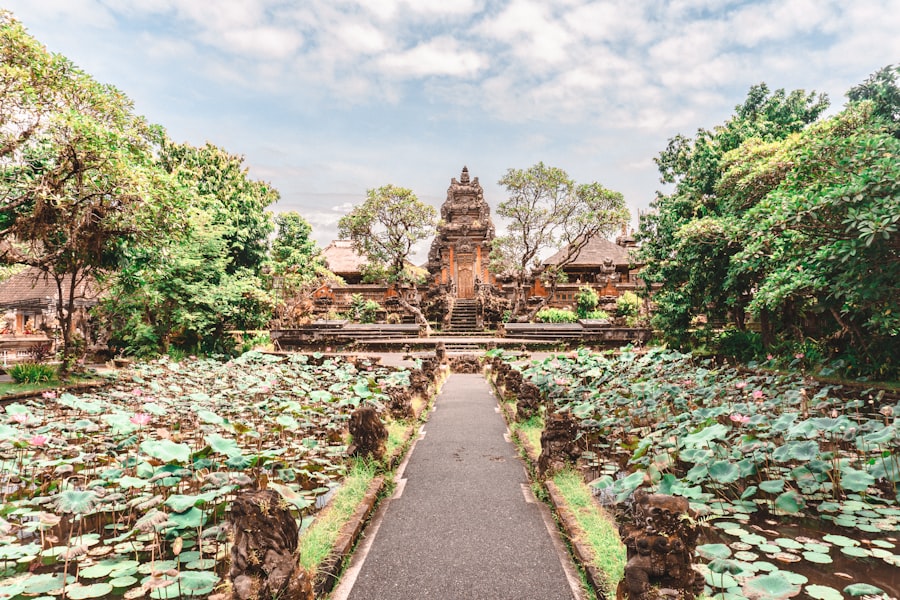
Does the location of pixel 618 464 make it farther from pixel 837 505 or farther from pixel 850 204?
pixel 850 204

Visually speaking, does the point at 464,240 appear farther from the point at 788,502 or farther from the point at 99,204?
the point at 788,502

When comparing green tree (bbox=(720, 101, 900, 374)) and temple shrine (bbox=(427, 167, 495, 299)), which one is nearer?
green tree (bbox=(720, 101, 900, 374))

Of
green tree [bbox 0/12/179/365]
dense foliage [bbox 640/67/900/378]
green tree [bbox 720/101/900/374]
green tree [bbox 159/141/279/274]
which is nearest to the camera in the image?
green tree [bbox 720/101/900/374]

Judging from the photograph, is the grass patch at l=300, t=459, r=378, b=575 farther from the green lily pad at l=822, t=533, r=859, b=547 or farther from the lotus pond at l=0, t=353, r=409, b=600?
the green lily pad at l=822, t=533, r=859, b=547

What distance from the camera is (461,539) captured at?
3.40 meters

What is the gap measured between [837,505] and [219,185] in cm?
1752

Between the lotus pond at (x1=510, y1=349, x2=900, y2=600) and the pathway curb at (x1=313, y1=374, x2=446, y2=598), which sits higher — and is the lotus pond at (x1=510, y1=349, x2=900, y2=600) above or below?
above

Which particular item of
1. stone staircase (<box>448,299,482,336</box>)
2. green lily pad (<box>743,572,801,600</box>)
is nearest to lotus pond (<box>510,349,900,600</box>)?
green lily pad (<box>743,572,801,600</box>)

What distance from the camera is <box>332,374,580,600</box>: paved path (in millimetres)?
2791

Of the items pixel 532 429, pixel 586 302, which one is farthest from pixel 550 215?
pixel 532 429

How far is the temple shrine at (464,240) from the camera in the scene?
28625 mm

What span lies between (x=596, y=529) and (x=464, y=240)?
84.8 ft

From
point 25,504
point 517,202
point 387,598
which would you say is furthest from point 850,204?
point 517,202

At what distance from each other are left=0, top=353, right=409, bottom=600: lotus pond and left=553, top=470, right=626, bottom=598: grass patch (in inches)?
79.0
